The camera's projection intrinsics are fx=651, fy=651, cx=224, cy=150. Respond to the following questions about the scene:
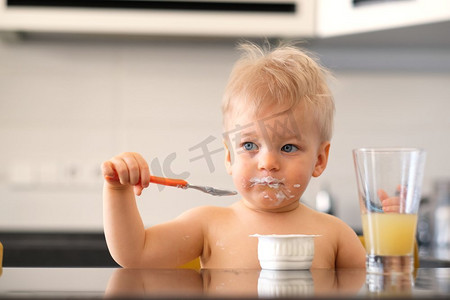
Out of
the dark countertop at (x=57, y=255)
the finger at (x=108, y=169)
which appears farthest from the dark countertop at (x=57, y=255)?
the finger at (x=108, y=169)

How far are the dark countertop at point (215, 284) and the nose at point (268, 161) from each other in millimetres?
345

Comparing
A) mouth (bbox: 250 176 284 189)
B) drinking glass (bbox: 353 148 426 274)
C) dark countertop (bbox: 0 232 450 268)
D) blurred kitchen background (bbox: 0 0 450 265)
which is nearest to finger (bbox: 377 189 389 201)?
drinking glass (bbox: 353 148 426 274)

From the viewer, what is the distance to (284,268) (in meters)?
0.87

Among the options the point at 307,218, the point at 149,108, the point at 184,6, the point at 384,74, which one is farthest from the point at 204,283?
the point at 384,74

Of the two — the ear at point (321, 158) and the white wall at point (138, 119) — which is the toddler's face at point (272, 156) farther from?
the white wall at point (138, 119)

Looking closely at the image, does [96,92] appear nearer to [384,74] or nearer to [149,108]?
[149,108]

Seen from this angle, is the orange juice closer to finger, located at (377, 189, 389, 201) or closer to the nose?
finger, located at (377, 189, 389, 201)

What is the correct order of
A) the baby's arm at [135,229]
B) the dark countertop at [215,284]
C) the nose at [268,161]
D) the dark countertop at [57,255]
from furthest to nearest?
the dark countertop at [57,255] → the nose at [268,161] → the baby's arm at [135,229] → the dark countertop at [215,284]

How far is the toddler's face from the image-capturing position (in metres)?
1.19

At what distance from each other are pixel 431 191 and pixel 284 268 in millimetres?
1825

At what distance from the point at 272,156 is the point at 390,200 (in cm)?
38

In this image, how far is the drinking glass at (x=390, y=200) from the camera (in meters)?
0.82

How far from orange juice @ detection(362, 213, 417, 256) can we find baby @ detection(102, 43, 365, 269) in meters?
0.33

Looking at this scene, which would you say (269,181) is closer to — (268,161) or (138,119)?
(268,161)
